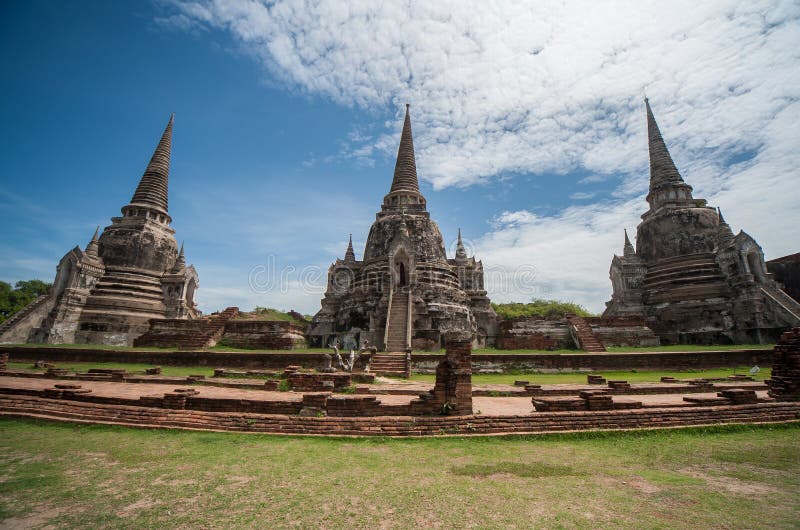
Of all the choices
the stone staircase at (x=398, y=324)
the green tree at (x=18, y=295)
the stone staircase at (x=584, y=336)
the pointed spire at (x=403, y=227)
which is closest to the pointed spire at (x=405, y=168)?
the pointed spire at (x=403, y=227)

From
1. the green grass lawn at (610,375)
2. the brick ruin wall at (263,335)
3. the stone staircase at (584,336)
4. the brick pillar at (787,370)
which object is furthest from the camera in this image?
the brick ruin wall at (263,335)

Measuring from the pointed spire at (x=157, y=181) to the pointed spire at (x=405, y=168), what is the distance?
1926cm

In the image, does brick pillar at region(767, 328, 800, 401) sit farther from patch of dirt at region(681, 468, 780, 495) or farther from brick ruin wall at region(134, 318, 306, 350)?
brick ruin wall at region(134, 318, 306, 350)

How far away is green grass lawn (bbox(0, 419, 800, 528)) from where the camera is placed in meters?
3.73

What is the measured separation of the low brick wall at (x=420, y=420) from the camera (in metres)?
6.96

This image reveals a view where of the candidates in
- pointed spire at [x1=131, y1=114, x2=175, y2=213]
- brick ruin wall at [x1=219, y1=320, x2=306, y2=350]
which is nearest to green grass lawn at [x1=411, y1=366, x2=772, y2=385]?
brick ruin wall at [x1=219, y1=320, x2=306, y2=350]

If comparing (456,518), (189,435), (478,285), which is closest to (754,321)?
(478,285)

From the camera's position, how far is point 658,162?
33.1m

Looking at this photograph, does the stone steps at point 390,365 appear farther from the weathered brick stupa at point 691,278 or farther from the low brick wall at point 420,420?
the weathered brick stupa at point 691,278

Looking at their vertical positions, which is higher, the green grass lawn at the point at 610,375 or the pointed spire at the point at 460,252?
the pointed spire at the point at 460,252

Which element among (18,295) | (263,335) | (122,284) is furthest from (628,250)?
(18,295)

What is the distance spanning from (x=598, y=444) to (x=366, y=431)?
394 cm

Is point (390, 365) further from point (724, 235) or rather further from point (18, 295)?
point (18, 295)

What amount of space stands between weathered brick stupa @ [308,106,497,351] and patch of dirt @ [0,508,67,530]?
15705mm
